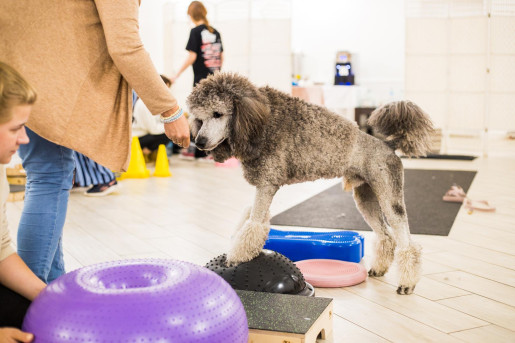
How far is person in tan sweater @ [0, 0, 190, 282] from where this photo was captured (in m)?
1.50

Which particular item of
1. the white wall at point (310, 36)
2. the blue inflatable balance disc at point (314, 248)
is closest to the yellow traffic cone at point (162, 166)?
the white wall at point (310, 36)

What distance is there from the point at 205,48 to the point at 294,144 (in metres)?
3.69

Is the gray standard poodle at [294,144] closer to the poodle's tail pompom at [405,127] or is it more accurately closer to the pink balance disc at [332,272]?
the poodle's tail pompom at [405,127]

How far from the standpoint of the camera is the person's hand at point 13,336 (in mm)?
1111

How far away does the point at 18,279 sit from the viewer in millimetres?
1337

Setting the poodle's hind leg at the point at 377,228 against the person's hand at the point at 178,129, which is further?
the poodle's hind leg at the point at 377,228

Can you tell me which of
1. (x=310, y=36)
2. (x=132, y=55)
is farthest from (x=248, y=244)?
(x=310, y=36)

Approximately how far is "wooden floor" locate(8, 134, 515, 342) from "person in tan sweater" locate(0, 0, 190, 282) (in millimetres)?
770

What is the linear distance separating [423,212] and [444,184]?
1171 millimetres

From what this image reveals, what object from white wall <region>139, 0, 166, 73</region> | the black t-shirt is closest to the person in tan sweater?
the black t-shirt

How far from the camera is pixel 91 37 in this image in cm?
154

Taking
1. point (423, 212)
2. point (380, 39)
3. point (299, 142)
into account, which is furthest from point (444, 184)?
point (380, 39)

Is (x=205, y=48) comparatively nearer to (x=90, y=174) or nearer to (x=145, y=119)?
(x=145, y=119)

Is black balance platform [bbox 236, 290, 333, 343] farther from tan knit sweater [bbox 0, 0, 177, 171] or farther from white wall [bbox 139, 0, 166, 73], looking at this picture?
white wall [bbox 139, 0, 166, 73]
